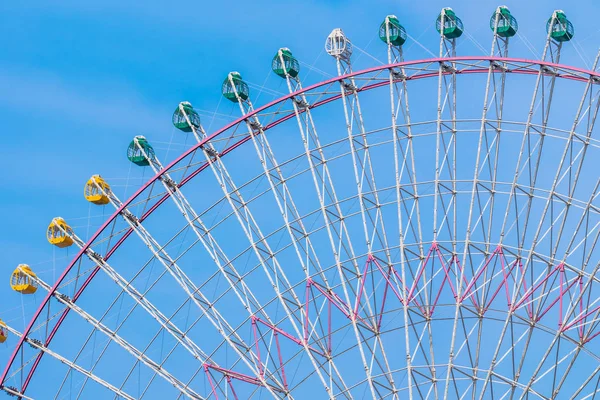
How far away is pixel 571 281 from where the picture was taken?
85.6 meters

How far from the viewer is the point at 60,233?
97500mm

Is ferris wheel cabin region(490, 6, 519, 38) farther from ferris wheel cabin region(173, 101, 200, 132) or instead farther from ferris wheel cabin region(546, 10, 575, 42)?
ferris wheel cabin region(173, 101, 200, 132)

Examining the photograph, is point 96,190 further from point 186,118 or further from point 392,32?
point 392,32

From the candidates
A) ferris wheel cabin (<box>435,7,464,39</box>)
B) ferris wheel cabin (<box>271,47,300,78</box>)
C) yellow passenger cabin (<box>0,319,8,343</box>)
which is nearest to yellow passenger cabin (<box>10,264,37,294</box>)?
yellow passenger cabin (<box>0,319,8,343</box>)

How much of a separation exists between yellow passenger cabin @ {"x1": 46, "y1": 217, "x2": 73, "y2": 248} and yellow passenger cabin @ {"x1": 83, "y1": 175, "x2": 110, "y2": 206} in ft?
7.14

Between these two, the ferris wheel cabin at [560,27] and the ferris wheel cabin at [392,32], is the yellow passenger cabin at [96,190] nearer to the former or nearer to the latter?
the ferris wheel cabin at [392,32]

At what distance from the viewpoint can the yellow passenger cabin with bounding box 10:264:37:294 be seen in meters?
98.9

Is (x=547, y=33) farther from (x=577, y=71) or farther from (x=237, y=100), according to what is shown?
(x=237, y=100)

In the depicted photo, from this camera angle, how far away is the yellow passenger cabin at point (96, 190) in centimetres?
9669

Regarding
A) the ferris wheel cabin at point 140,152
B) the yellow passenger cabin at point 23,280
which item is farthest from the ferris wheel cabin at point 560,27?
the yellow passenger cabin at point 23,280

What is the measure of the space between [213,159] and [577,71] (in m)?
22.4

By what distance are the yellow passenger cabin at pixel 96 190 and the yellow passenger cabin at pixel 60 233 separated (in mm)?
2175

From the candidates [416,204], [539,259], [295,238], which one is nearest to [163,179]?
[295,238]

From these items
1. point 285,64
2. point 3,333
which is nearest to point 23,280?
point 3,333
